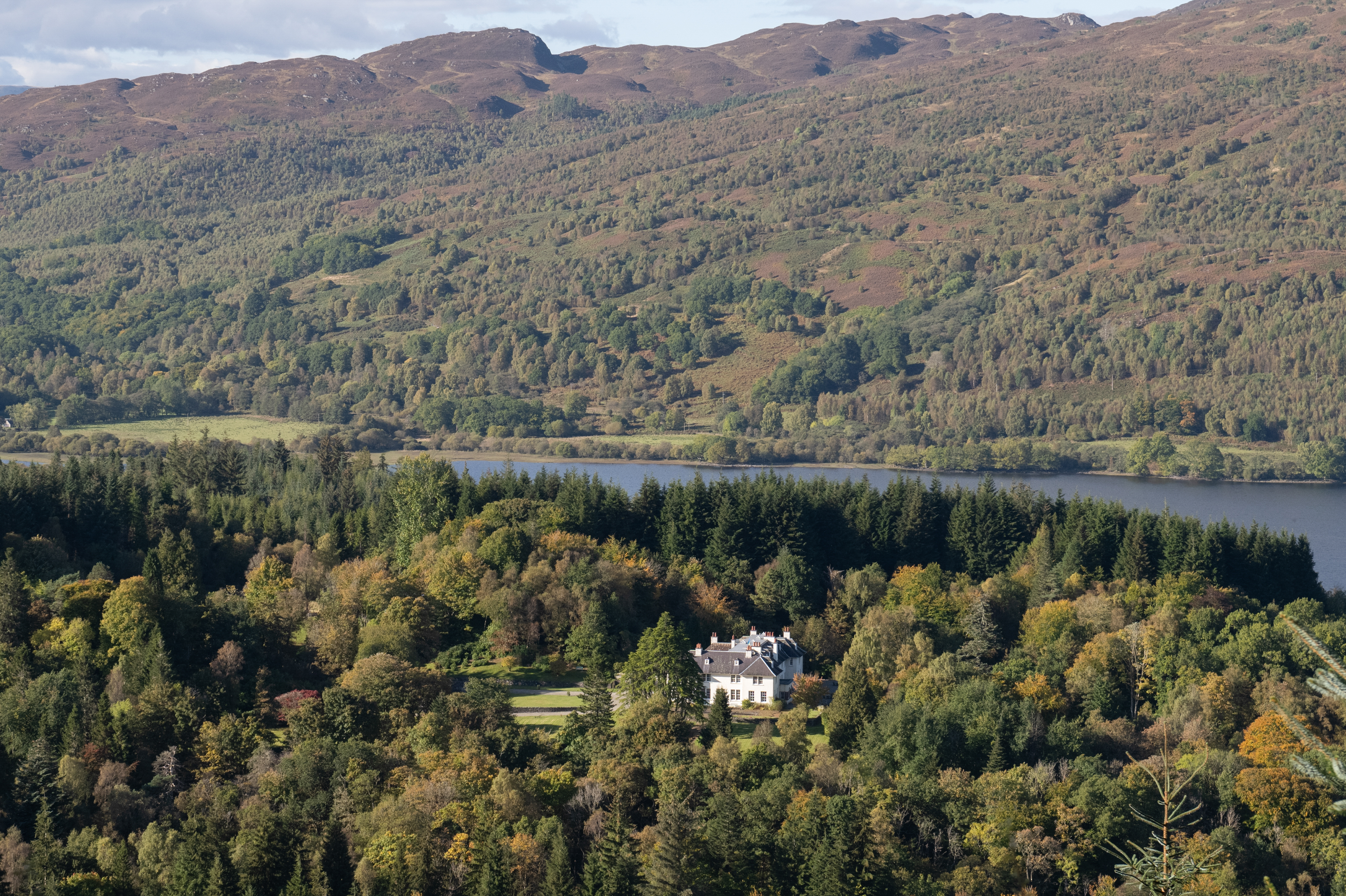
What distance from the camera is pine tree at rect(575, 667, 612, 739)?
87688 millimetres

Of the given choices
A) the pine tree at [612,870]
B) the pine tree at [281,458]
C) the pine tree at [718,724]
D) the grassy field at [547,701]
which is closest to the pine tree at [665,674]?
the pine tree at [718,724]

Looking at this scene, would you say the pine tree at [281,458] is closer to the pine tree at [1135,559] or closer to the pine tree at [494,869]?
Answer: the pine tree at [1135,559]

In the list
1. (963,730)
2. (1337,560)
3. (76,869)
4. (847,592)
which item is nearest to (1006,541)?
(847,592)

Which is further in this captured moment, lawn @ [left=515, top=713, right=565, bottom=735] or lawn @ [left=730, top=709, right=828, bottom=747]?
lawn @ [left=515, top=713, right=565, bottom=735]

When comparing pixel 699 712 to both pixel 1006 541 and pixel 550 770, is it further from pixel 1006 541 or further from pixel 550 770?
pixel 1006 541

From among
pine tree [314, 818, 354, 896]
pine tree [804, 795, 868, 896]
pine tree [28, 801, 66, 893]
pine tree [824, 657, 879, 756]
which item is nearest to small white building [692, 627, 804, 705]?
pine tree [824, 657, 879, 756]

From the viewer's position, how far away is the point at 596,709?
89250 millimetres

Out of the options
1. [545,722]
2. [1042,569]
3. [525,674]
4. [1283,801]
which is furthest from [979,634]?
[545,722]

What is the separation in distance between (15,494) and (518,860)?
68578 millimetres

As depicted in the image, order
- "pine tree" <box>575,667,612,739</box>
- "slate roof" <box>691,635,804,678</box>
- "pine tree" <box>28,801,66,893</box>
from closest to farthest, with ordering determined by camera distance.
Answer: "pine tree" <box>28,801,66,893</box> → "pine tree" <box>575,667,612,739</box> → "slate roof" <box>691,635,804,678</box>

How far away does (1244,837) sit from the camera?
263 feet

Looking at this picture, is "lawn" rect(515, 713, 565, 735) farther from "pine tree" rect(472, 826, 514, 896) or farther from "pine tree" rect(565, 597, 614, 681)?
"pine tree" rect(472, 826, 514, 896)

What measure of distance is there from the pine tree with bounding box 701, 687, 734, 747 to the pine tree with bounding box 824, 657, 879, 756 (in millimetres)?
5919

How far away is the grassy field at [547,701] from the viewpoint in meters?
96.5
